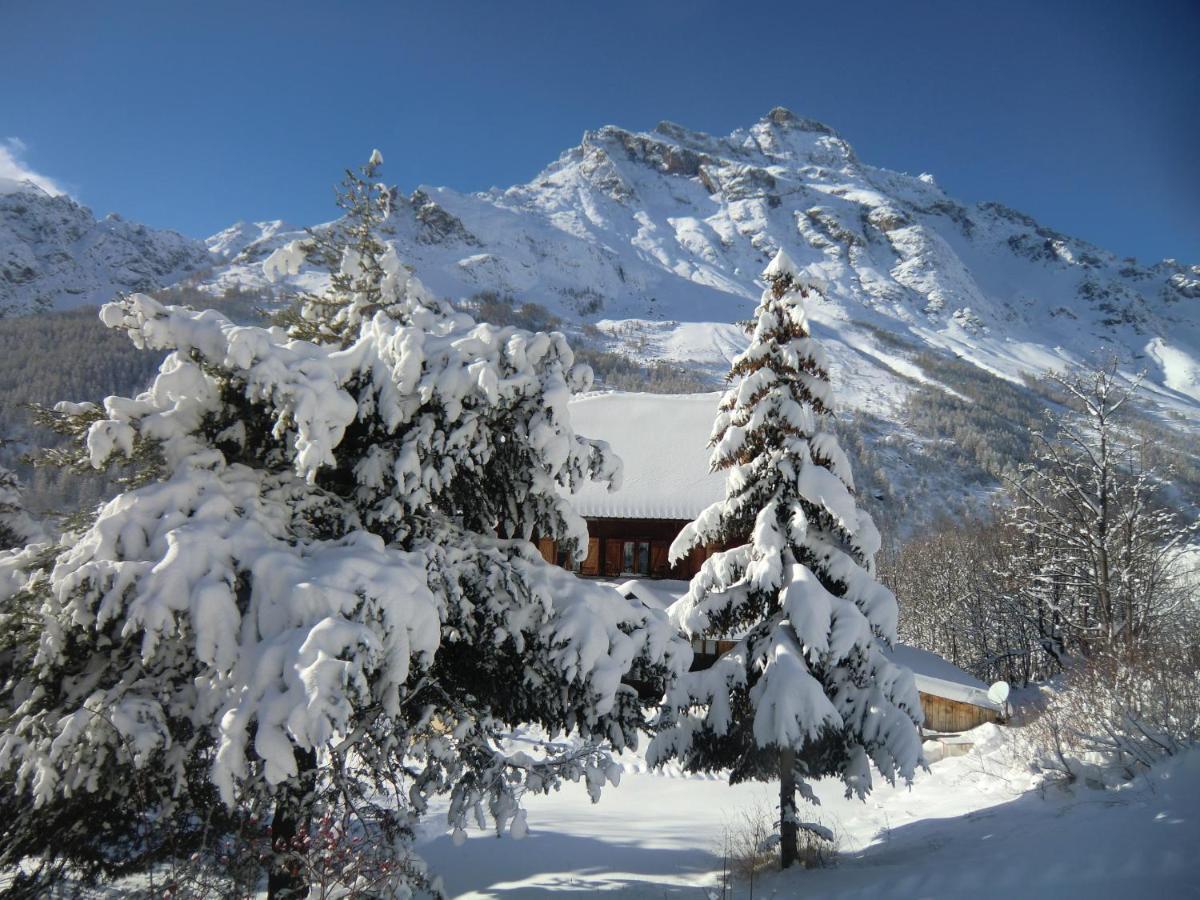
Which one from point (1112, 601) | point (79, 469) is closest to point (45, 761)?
point (79, 469)

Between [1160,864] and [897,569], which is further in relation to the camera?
[897,569]

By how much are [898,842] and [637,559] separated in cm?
1210

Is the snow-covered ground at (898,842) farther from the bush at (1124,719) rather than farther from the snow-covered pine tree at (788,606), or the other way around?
the snow-covered pine tree at (788,606)

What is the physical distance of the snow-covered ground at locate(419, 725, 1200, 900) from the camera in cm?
515

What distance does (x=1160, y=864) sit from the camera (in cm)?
476

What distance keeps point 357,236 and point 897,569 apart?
191 feet

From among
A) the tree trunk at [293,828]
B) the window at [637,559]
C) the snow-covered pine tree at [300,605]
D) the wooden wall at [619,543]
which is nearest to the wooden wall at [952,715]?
the wooden wall at [619,543]

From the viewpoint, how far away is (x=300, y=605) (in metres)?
4.32

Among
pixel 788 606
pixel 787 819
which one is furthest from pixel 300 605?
pixel 787 819

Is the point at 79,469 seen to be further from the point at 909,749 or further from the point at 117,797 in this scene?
the point at 909,749

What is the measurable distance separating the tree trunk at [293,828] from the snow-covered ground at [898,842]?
3016mm

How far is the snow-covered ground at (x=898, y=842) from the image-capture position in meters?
5.15

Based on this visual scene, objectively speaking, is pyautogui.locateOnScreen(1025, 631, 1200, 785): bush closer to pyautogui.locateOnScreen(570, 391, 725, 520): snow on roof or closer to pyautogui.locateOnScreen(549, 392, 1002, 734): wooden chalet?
pyautogui.locateOnScreen(549, 392, 1002, 734): wooden chalet

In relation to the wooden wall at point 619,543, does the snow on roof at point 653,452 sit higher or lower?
higher
